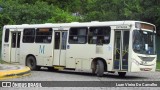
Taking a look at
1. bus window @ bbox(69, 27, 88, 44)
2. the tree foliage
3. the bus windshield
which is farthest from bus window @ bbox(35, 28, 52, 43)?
the tree foliage

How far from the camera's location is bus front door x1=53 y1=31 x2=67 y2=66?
2369 cm

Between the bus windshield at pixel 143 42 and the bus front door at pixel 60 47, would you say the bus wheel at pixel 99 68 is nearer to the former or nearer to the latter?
the bus windshield at pixel 143 42

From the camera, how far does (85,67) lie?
22203 mm

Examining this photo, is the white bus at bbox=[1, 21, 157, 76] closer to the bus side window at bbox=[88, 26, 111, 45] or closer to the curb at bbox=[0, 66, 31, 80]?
the bus side window at bbox=[88, 26, 111, 45]

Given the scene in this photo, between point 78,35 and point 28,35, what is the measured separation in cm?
488

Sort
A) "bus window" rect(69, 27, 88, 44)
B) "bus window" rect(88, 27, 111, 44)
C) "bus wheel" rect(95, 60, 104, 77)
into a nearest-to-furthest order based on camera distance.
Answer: "bus wheel" rect(95, 60, 104, 77) → "bus window" rect(88, 27, 111, 44) → "bus window" rect(69, 27, 88, 44)

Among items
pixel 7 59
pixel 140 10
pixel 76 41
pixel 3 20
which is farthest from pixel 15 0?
pixel 76 41

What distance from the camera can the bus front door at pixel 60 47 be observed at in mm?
23688

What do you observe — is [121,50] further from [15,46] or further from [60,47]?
[15,46]

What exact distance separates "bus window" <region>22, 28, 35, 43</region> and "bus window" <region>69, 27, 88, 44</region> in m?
3.74

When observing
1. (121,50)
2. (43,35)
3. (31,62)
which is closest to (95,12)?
(31,62)

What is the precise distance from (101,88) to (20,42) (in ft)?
42.5

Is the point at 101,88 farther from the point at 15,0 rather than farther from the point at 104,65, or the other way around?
the point at 15,0

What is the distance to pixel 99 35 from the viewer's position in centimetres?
2172
